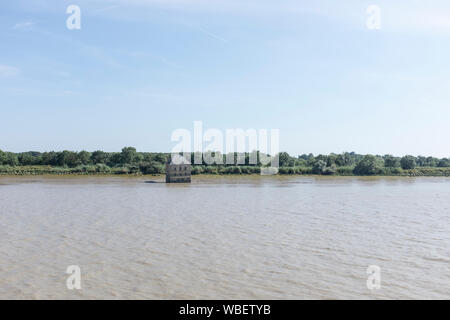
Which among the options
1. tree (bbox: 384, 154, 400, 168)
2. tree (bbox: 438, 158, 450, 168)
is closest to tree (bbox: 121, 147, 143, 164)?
tree (bbox: 384, 154, 400, 168)

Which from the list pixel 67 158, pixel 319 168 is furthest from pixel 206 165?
pixel 67 158

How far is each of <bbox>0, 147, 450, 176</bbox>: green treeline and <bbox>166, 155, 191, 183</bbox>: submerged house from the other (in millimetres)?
24595

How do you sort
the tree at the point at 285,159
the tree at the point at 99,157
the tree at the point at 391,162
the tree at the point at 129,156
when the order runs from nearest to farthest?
1. the tree at the point at 391,162
2. the tree at the point at 285,159
3. the tree at the point at 129,156
4. the tree at the point at 99,157

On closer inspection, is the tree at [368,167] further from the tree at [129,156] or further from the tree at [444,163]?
the tree at [129,156]

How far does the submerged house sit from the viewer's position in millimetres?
65125

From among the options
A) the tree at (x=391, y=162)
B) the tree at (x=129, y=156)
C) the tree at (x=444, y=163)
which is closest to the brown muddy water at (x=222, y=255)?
the tree at (x=391, y=162)

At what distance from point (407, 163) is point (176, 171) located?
221 ft

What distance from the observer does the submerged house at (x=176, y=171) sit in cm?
6512

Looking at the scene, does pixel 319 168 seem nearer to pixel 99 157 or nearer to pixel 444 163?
pixel 444 163

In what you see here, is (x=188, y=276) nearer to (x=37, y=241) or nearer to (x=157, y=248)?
(x=157, y=248)

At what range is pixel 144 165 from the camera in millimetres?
92062
